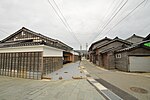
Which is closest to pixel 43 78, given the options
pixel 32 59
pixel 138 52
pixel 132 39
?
pixel 32 59

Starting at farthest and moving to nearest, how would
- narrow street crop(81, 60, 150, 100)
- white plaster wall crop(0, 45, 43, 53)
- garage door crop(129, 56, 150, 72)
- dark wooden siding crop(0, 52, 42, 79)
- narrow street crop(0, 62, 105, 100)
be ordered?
1. garage door crop(129, 56, 150, 72)
2. white plaster wall crop(0, 45, 43, 53)
3. dark wooden siding crop(0, 52, 42, 79)
4. narrow street crop(81, 60, 150, 100)
5. narrow street crop(0, 62, 105, 100)

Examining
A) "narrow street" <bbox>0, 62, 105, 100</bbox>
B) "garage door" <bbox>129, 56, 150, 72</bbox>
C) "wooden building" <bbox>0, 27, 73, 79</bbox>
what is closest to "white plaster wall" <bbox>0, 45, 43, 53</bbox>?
"wooden building" <bbox>0, 27, 73, 79</bbox>

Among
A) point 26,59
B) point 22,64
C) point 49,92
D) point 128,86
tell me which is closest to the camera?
point 49,92

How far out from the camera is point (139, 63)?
13766 millimetres

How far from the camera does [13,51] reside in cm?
1156

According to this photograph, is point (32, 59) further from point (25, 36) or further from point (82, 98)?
point (25, 36)

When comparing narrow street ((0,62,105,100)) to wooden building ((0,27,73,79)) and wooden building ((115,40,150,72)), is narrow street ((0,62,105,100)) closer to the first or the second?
wooden building ((0,27,73,79))

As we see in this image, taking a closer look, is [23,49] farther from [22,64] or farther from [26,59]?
[22,64]

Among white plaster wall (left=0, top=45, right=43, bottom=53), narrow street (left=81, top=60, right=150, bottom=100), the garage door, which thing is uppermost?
white plaster wall (left=0, top=45, right=43, bottom=53)

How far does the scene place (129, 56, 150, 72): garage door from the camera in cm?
1366

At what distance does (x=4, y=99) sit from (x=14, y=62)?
6.77m

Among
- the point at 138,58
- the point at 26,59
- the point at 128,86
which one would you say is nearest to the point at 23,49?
the point at 26,59

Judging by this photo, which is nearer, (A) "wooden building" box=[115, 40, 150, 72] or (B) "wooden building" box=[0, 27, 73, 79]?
(B) "wooden building" box=[0, 27, 73, 79]

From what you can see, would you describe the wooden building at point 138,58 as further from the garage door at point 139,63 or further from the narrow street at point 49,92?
the narrow street at point 49,92
